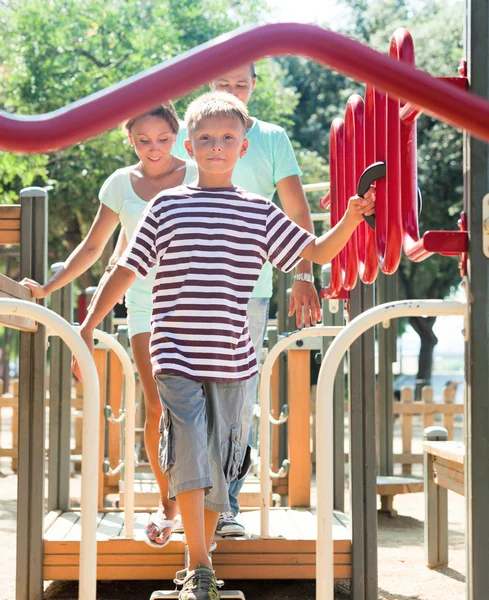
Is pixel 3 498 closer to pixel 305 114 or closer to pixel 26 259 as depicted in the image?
pixel 26 259

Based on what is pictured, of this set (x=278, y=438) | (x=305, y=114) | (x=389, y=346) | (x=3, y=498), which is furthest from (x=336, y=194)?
(x=305, y=114)

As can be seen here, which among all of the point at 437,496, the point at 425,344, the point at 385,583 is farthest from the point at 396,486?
the point at 425,344

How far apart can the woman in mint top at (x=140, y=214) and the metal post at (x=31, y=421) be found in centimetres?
18

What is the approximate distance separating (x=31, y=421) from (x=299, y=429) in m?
1.86

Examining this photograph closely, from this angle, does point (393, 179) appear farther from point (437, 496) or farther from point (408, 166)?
point (437, 496)

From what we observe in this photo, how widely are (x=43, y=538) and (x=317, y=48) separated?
2.58m

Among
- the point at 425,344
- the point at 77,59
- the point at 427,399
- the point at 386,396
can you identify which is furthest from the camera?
the point at 425,344

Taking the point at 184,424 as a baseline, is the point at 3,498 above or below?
below

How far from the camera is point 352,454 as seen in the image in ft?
12.0

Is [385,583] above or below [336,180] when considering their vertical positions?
below

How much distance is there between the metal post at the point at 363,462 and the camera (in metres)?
3.61

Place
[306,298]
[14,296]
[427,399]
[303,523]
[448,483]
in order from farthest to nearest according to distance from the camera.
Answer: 1. [427,399]
2. [448,483]
3. [303,523]
4. [306,298]
5. [14,296]

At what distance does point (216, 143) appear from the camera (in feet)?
9.27

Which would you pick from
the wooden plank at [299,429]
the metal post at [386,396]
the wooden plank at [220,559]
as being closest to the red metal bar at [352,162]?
the wooden plank at [220,559]
